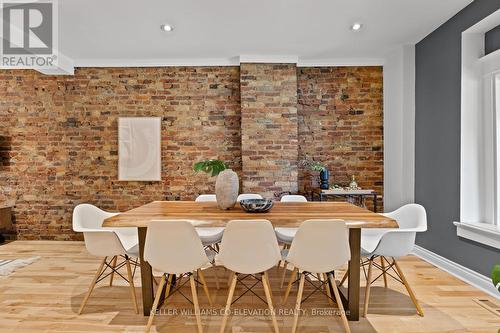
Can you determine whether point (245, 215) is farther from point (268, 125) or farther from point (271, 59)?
point (271, 59)

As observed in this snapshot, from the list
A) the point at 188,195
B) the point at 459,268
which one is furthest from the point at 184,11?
the point at 459,268

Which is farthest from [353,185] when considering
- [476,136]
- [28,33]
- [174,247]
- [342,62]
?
[28,33]

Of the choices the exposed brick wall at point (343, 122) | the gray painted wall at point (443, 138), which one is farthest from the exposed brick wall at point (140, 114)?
the gray painted wall at point (443, 138)

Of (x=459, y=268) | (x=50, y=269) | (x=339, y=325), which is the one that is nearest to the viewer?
(x=339, y=325)

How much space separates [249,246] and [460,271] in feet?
8.51

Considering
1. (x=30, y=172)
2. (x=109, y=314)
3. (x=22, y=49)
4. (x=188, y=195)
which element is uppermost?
(x=22, y=49)

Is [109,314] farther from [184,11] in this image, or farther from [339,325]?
[184,11]

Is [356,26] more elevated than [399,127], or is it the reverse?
[356,26]

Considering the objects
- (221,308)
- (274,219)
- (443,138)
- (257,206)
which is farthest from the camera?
(443,138)

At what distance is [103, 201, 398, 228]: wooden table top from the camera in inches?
88.1

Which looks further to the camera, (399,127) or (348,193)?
(399,127)

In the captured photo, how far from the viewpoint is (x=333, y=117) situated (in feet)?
16.2

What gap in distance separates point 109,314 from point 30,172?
11.5 ft

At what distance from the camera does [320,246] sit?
2.12 metres
